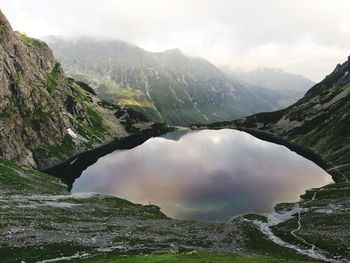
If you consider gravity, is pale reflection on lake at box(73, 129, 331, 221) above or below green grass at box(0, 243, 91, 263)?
above

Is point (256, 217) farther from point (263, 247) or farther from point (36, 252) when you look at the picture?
point (36, 252)

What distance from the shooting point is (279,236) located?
76.9 m

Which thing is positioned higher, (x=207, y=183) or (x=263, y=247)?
(x=207, y=183)

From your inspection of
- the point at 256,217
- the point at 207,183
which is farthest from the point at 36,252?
the point at 207,183

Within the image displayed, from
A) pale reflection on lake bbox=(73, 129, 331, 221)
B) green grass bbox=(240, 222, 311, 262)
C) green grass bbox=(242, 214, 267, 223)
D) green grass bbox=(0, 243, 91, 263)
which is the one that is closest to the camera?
green grass bbox=(0, 243, 91, 263)

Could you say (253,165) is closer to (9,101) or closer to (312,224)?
(312,224)

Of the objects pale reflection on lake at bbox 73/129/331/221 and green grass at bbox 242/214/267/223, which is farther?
pale reflection on lake at bbox 73/129/331/221

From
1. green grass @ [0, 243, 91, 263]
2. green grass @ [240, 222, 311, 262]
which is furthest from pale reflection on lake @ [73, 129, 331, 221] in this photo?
green grass @ [0, 243, 91, 263]

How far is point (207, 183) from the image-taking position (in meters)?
143

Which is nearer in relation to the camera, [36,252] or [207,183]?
[36,252]

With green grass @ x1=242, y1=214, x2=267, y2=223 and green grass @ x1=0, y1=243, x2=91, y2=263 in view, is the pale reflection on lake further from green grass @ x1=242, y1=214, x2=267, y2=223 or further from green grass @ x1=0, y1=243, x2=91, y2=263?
green grass @ x1=0, y1=243, x2=91, y2=263

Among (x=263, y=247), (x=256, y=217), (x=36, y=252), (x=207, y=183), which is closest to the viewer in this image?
(x=36, y=252)

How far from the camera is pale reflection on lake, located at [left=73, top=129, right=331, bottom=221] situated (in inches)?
4503

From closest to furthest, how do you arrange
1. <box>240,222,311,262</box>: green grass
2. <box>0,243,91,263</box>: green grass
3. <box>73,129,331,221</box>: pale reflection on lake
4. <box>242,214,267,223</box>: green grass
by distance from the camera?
<box>0,243,91,263</box>: green grass < <box>240,222,311,262</box>: green grass < <box>242,214,267,223</box>: green grass < <box>73,129,331,221</box>: pale reflection on lake
